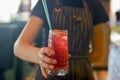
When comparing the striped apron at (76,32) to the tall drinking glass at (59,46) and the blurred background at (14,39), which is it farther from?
the blurred background at (14,39)

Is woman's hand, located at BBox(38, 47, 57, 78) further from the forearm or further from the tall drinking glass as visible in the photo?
the forearm

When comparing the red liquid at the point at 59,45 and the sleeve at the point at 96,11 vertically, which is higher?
the sleeve at the point at 96,11

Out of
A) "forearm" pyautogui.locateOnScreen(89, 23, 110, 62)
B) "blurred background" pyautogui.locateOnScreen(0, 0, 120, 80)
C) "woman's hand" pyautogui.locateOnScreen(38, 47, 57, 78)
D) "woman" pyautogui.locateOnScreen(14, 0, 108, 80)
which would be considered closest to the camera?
"woman's hand" pyautogui.locateOnScreen(38, 47, 57, 78)

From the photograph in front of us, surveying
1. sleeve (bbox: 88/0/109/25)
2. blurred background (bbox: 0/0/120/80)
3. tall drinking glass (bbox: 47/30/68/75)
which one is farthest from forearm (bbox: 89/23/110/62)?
blurred background (bbox: 0/0/120/80)

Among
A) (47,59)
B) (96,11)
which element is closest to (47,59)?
(47,59)

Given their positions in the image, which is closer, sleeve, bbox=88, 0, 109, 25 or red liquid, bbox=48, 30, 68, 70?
red liquid, bbox=48, 30, 68, 70

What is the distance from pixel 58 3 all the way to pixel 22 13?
196 centimetres

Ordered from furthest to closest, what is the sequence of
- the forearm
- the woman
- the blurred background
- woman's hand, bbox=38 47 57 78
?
the blurred background
the forearm
the woman
woman's hand, bbox=38 47 57 78

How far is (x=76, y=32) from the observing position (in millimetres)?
1070

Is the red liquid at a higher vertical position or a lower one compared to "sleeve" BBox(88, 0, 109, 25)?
lower

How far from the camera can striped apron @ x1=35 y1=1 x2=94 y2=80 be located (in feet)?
3.48

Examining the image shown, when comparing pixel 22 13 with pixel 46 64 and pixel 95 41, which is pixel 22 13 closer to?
pixel 95 41

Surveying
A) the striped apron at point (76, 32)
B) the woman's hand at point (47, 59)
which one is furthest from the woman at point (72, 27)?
the woman's hand at point (47, 59)

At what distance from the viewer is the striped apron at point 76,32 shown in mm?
1062
